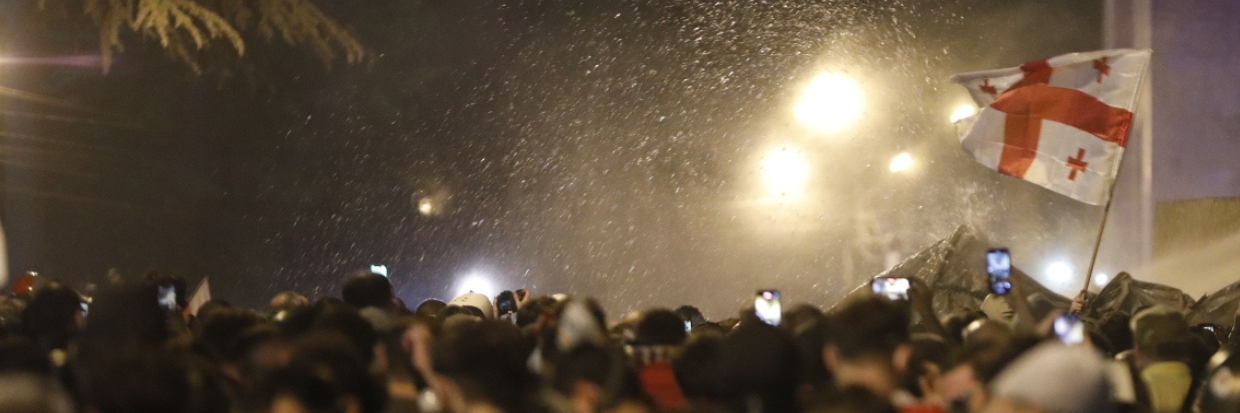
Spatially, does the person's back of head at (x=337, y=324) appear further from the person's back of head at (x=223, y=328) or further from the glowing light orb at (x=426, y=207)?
the glowing light orb at (x=426, y=207)

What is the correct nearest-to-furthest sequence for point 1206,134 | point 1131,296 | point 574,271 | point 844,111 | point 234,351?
point 234,351
point 1131,296
point 1206,134
point 574,271
point 844,111

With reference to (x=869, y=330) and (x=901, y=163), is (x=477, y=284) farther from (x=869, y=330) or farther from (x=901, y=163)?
(x=869, y=330)

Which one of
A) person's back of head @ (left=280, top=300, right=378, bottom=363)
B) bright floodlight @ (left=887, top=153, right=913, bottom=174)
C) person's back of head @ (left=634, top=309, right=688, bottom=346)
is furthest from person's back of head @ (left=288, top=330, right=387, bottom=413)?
bright floodlight @ (left=887, top=153, right=913, bottom=174)

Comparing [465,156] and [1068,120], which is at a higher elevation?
[1068,120]

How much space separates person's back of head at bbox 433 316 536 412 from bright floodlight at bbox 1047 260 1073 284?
21.1 meters

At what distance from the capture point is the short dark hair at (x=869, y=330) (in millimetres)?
3686

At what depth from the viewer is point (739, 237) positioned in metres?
21.4

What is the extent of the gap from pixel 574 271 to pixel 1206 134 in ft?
32.7

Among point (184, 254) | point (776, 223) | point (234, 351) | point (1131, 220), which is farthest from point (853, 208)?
point (234, 351)

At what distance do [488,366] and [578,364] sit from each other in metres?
0.53

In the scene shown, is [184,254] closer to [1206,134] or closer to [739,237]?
[739,237]

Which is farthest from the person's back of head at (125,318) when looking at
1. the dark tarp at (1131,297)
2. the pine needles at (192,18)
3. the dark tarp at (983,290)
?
the dark tarp at (1131,297)

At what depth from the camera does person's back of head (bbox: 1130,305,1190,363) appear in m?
5.30

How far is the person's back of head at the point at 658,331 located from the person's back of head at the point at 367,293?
131cm
